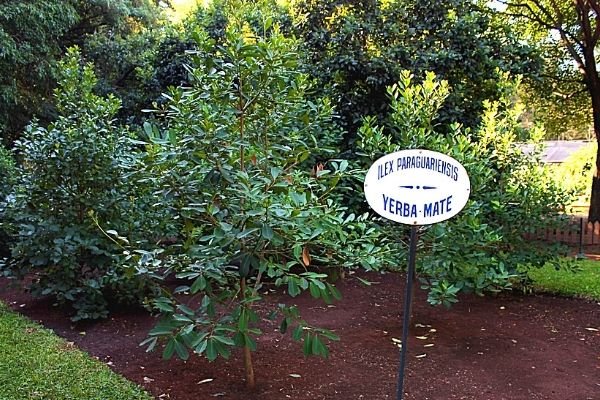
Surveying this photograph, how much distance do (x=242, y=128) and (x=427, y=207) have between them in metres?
1.11

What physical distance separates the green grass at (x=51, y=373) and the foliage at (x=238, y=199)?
658 mm

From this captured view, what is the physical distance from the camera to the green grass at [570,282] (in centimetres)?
583

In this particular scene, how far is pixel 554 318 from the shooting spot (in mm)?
4922

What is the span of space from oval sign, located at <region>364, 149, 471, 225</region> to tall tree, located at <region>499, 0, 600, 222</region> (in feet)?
33.6

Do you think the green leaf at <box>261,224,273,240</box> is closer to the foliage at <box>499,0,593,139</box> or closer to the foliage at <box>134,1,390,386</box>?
the foliage at <box>134,1,390,386</box>

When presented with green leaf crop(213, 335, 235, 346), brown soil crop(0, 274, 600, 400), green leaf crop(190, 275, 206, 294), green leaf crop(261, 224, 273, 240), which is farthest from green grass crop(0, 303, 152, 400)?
green leaf crop(261, 224, 273, 240)

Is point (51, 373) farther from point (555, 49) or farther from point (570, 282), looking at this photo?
point (555, 49)

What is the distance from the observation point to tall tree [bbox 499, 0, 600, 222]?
445 inches

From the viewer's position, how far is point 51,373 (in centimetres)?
343

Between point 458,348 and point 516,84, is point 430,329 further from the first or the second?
point 516,84

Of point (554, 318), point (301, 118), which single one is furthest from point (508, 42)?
point (301, 118)

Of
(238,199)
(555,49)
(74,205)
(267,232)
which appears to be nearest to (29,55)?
(74,205)

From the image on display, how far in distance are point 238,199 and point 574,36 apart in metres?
11.7

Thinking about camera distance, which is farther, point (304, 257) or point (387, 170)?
point (304, 257)
